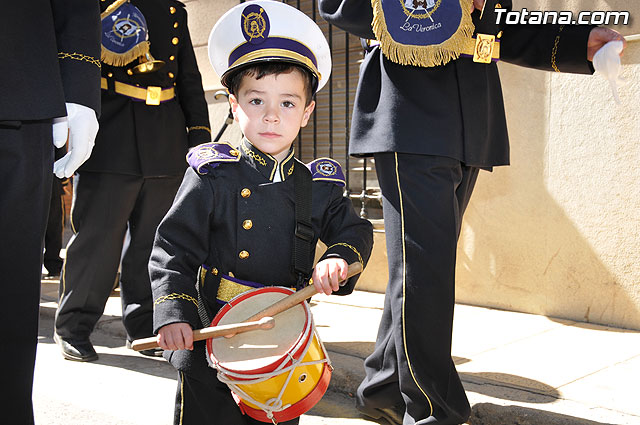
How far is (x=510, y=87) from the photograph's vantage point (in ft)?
15.1

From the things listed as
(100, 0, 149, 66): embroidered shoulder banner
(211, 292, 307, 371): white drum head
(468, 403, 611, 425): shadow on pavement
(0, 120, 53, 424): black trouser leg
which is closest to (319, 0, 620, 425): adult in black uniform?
(468, 403, 611, 425): shadow on pavement

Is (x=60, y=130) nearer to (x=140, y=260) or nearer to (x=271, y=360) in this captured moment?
(x=271, y=360)

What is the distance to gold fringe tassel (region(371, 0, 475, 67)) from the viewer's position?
2.63 m

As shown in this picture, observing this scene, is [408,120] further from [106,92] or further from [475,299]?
[475,299]

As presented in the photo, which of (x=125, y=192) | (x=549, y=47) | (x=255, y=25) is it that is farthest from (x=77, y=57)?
(x=125, y=192)

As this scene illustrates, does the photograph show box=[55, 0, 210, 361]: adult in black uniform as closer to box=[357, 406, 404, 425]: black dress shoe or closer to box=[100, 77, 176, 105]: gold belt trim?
box=[100, 77, 176, 105]: gold belt trim

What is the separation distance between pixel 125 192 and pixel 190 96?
70cm

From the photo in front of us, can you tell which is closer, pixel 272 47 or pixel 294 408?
pixel 294 408

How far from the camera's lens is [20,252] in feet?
6.43

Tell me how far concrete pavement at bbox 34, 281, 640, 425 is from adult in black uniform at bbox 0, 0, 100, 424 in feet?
3.83

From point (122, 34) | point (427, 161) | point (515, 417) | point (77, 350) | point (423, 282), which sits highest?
point (122, 34)

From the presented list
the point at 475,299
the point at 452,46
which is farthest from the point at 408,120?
the point at 475,299

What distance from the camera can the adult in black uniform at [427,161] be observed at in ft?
8.50

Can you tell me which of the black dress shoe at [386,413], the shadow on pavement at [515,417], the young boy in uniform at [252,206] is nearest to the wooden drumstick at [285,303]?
the young boy in uniform at [252,206]
